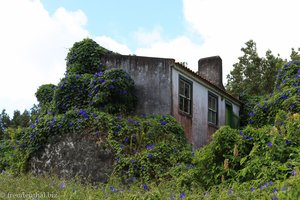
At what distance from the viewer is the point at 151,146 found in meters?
13.2

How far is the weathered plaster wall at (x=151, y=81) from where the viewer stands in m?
16.2

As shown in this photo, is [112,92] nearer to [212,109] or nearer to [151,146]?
[151,146]

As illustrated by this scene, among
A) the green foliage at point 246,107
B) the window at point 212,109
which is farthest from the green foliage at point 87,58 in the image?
the green foliage at point 246,107

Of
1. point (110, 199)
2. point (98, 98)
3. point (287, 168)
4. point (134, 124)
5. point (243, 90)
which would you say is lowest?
point (110, 199)

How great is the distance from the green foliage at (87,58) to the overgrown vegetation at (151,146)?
4cm

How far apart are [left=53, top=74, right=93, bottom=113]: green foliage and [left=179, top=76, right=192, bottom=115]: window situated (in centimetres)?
373

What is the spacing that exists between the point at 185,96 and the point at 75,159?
5.73 metres

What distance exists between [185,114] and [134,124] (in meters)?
3.46

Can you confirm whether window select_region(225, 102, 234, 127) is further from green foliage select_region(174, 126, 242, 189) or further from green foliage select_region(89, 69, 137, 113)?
green foliage select_region(174, 126, 242, 189)

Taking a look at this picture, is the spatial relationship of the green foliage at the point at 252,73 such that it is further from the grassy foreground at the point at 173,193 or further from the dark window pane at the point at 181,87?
the grassy foreground at the point at 173,193

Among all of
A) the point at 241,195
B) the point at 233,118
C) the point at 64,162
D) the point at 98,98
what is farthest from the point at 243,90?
the point at 241,195

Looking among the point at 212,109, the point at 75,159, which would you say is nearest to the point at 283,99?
the point at 212,109

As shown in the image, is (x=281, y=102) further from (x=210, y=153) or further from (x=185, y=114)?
(x=210, y=153)

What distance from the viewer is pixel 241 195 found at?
7168mm
